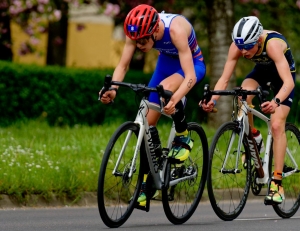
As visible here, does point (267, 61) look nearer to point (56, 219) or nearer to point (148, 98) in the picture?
point (148, 98)

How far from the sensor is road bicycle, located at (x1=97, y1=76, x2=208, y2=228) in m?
7.41

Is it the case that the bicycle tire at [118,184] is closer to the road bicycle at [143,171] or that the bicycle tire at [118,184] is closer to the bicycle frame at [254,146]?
the road bicycle at [143,171]

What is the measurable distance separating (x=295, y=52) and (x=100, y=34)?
5996mm

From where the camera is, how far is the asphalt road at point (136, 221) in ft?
25.7

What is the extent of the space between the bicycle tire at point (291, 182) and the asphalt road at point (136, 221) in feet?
0.34

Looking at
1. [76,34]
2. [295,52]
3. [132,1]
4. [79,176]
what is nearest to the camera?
[79,176]

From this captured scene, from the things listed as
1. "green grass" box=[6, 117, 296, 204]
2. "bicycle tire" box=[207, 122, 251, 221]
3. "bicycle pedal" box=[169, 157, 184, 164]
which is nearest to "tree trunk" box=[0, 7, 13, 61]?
"green grass" box=[6, 117, 296, 204]

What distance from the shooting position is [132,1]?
19766 millimetres

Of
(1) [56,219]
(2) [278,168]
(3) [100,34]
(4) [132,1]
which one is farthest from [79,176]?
(3) [100,34]

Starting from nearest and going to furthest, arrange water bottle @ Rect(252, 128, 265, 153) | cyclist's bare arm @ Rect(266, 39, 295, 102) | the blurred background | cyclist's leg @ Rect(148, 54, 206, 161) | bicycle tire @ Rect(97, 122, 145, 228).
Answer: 1. bicycle tire @ Rect(97, 122, 145, 228)
2. cyclist's leg @ Rect(148, 54, 206, 161)
3. cyclist's bare arm @ Rect(266, 39, 295, 102)
4. water bottle @ Rect(252, 128, 265, 153)
5. the blurred background

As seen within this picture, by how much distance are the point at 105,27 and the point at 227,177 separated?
68.7ft

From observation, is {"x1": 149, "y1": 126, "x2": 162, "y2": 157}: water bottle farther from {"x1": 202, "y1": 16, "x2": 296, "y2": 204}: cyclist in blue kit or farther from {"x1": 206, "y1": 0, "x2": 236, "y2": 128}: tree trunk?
{"x1": 206, "y1": 0, "x2": 236, "y2": 128}: tree trunk

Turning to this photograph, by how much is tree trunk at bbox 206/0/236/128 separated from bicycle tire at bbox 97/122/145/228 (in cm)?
879

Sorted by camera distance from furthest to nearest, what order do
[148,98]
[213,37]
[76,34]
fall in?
[76,34], [213,37], [148,98]
